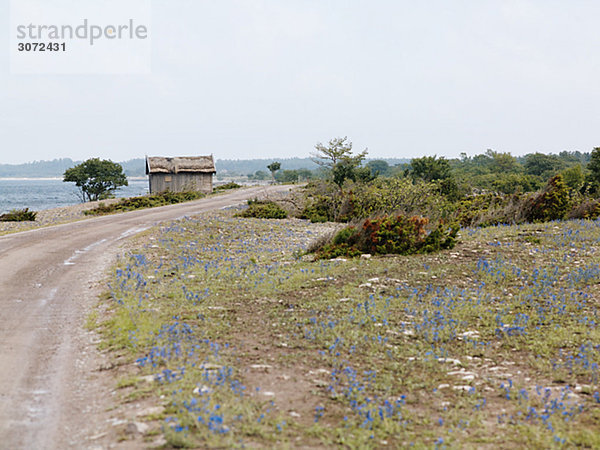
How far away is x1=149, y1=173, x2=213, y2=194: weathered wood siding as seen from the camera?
60156mm

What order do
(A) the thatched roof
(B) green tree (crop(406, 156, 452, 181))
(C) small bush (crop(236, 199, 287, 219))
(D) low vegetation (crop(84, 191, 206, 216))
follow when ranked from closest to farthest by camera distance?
(C) small bush (crop(236, 199, 287, 219)) → (D) low vegetation (crop(84, 191, 206, 216)) → (B) green tree (crop(406, 156, 452, 181)) → (A) the thatched roof

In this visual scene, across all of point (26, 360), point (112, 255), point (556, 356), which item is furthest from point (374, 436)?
point (112, 255)

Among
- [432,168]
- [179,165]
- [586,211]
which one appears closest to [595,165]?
[432,168]

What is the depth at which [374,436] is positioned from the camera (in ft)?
17.3

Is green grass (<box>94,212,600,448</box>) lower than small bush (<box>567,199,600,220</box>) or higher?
lower

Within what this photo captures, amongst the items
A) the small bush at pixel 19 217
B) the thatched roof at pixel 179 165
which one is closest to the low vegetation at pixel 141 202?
the small bush at pixel 19 217

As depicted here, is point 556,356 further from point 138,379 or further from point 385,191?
point 385,191

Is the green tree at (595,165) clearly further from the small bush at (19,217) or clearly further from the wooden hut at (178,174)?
the small bush at (19,217)

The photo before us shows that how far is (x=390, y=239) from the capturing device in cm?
1518

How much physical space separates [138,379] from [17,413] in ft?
4.42

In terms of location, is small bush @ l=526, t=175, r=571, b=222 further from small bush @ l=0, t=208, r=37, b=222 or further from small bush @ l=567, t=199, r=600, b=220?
small bush @ l=0, t=208, r=37, b=222

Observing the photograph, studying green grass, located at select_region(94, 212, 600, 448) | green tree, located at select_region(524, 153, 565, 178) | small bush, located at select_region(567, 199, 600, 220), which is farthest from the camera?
green tree, located at select_region(524, 153, 565, 178)

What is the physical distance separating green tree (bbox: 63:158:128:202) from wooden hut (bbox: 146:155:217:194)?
21929 mm

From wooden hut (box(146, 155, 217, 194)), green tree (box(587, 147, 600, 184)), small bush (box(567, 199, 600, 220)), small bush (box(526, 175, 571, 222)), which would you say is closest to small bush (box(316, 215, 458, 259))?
small bush (box(526, 175, 571, 222))
